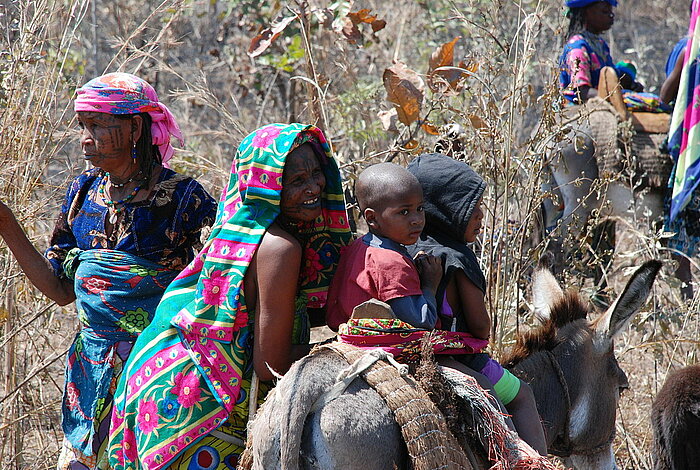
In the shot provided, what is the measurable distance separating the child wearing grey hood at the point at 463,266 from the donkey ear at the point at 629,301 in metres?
0.74

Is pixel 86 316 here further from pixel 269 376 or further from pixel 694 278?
pixel 694 278

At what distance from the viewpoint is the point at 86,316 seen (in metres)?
3.02

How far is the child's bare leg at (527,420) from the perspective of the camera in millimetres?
2691

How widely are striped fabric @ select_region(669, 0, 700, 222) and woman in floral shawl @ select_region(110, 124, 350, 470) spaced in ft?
13.5

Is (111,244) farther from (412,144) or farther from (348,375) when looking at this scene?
(412,144)

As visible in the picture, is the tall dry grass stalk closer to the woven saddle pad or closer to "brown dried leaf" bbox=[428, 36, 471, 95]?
→ "brown dried leaf" bbox=[428, 36, 471, 95]

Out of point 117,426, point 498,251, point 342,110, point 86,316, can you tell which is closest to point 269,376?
point 117,426

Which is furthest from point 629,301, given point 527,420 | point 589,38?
point 589,38

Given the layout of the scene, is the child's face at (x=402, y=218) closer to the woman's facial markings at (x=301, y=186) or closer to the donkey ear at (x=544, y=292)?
the woman's facial markings at (x=301, y=186)

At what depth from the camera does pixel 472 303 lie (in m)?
2.62

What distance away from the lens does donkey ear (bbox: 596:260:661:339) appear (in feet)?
10.8

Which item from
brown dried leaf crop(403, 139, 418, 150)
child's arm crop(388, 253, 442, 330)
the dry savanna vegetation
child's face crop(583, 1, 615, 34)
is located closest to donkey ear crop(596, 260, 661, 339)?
the dry savanna vegetation

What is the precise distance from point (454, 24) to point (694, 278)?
3.60m

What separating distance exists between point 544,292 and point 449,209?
42.7 inches
